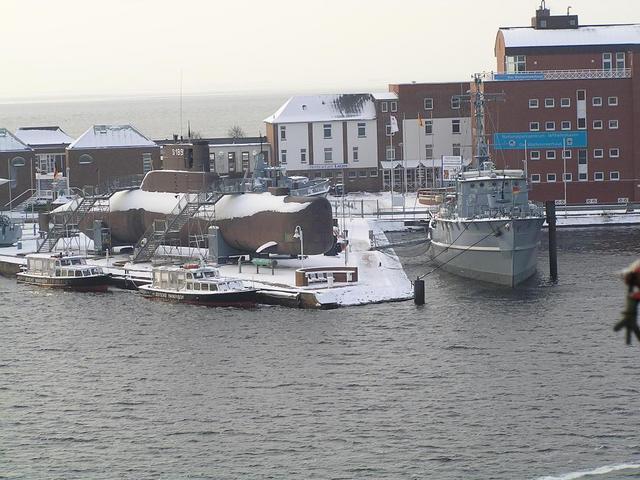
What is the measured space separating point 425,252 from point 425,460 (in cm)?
5203

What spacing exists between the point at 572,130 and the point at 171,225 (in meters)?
41.2

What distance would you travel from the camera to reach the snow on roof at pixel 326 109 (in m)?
126

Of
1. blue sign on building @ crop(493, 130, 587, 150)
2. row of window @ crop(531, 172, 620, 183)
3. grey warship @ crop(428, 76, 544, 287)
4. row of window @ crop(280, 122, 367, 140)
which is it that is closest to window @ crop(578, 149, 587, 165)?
blue sign on building @ crop(493, 130, 587, 150)

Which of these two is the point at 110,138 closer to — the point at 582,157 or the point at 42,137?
the point at 42,137

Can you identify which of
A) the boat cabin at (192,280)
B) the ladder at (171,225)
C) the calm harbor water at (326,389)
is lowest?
the calm harbor water at (326,389)

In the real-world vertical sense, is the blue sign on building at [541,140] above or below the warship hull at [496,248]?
above

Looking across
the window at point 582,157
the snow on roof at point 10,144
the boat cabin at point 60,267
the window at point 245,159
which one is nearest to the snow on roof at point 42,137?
the snow on roof at point 10,144

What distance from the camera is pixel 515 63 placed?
116 m

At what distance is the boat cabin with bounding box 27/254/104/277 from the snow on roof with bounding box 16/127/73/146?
48852 mm

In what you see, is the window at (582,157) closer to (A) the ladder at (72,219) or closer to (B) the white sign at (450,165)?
(B) the white sign at (450,165)

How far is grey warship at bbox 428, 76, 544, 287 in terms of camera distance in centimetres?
7750

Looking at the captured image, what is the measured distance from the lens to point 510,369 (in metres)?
54.3

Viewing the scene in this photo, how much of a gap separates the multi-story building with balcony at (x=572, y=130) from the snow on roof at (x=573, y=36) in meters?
2.59

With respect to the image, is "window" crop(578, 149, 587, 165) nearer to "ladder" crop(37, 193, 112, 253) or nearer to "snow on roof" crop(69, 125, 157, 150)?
→ "snow on roof" crop(69, 125, 157, 150)
